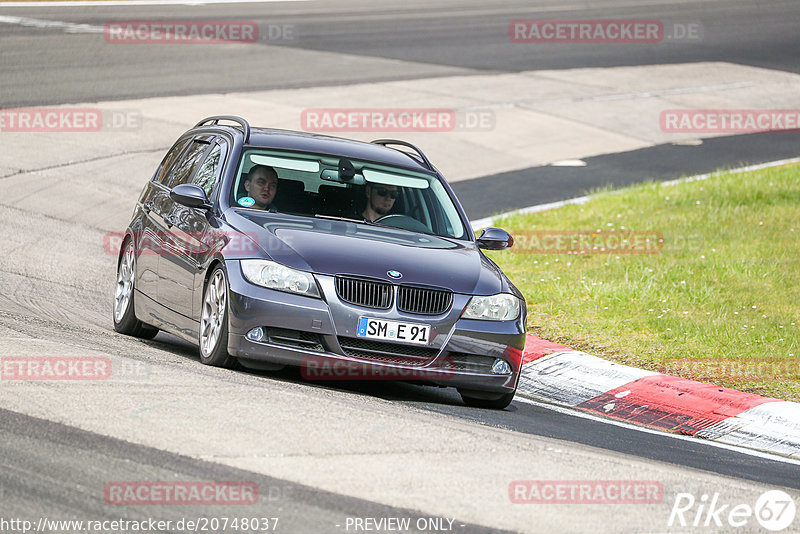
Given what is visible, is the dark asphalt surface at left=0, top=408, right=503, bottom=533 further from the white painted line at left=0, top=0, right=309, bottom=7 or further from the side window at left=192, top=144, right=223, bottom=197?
the white painted line at left=0, top=0, right=309, bottom=7

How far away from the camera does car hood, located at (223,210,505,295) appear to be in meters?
8.27

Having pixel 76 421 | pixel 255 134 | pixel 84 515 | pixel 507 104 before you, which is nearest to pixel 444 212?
pixel 255 134

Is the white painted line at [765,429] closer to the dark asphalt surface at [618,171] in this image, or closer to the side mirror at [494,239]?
the side mirror at [494,239]

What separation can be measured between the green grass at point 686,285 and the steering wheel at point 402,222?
222 centimetres

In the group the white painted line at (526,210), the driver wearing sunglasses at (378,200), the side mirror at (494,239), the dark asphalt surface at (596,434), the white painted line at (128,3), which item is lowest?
the white painted line at (526,210)

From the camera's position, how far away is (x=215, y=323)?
8531mm

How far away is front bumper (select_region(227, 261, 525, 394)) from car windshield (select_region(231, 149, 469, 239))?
1.09m

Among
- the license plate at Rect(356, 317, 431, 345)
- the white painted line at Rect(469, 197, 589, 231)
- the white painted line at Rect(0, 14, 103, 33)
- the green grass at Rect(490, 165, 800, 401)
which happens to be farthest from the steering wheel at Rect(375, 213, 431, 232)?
the white painted line at Rect(0, 14, 103, 33)

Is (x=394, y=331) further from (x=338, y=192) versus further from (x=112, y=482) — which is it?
(x=112, y=482)

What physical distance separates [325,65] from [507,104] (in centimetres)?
455

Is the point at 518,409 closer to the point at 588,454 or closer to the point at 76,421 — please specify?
the point at 588,454

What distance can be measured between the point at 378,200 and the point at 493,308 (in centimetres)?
148

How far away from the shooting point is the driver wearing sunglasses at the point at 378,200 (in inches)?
373

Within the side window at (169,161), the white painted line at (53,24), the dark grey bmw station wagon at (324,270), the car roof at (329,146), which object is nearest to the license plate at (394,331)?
the dark grey bmw station wagon at (324,270)
